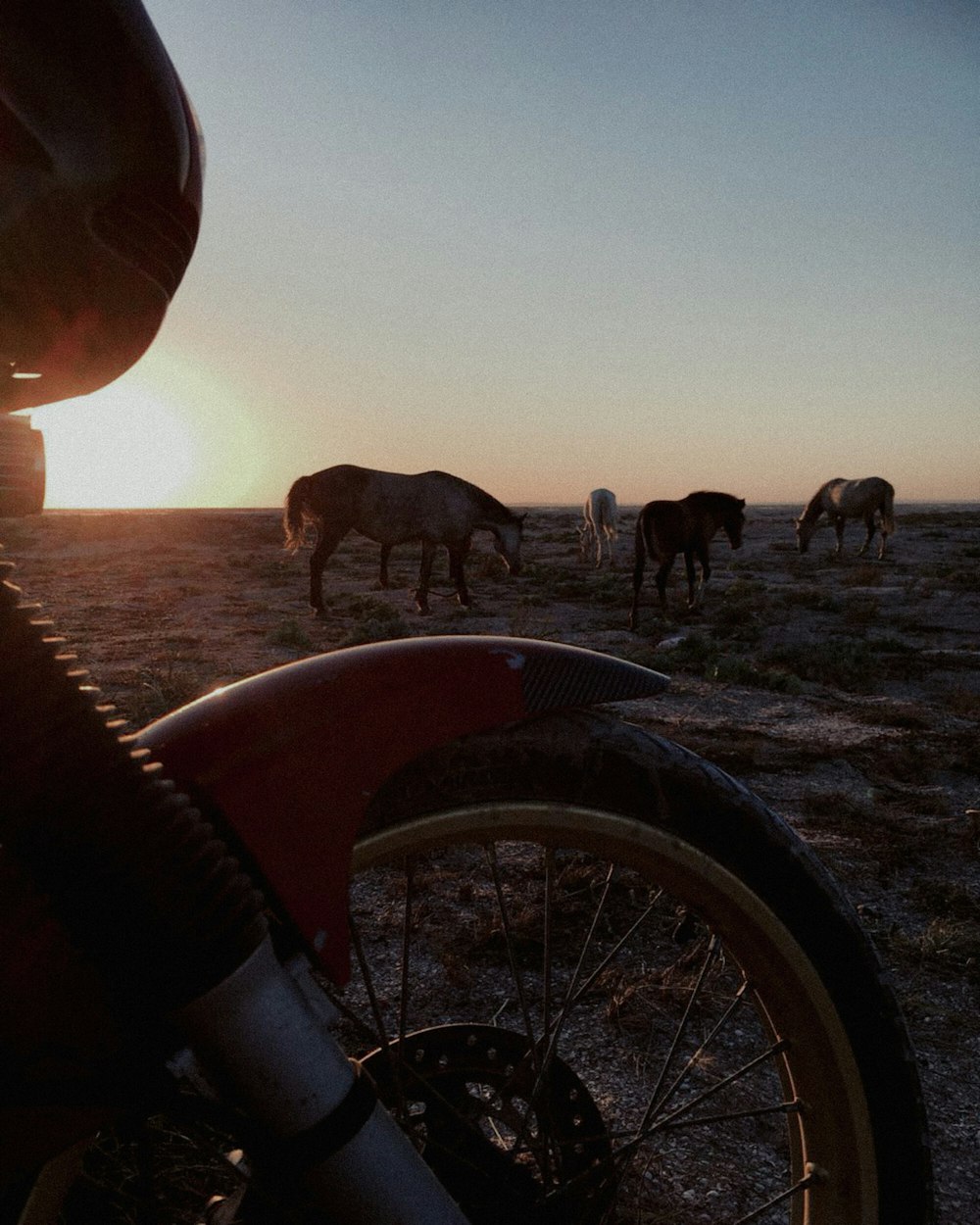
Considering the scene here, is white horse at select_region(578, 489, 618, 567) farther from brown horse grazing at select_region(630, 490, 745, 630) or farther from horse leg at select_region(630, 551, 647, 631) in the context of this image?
horse leg at select_region(630, 551, 647, 631)

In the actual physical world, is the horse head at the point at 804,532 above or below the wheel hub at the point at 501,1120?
above

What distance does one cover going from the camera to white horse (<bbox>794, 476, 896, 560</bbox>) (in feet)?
95.0

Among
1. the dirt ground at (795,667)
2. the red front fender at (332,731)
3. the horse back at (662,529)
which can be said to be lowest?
the dirt ground at (795,667)

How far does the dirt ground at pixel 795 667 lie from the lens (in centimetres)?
289

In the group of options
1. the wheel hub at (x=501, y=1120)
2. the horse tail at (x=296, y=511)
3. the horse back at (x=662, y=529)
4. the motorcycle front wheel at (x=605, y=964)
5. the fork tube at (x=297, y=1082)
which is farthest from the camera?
the horse tail at (x=296, y=511)

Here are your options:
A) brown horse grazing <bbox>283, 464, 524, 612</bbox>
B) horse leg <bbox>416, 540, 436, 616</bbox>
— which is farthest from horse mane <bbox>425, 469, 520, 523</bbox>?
horse leg <bbox>416, 540, 436, 616</bbox>

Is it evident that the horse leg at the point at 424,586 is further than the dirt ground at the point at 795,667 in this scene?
Yes

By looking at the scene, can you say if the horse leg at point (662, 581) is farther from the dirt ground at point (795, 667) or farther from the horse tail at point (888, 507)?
the horse tail at point (888, 507)

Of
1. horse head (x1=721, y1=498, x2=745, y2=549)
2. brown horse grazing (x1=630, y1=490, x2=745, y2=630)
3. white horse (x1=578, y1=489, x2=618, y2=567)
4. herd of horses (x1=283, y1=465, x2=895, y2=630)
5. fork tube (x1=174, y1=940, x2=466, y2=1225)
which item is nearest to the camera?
fork tube (x1=174, y1=940, x2=466, y2=1225)

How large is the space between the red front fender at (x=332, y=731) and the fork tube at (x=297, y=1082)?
0.14m

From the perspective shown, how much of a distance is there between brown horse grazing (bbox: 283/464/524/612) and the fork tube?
14.5 m

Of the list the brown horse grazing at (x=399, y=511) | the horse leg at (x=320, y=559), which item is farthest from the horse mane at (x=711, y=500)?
the horse leg at (x=320, y=559)

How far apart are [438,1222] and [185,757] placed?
26.1 inches

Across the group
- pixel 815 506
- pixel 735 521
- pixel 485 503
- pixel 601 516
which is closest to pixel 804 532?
pixel 815 506
